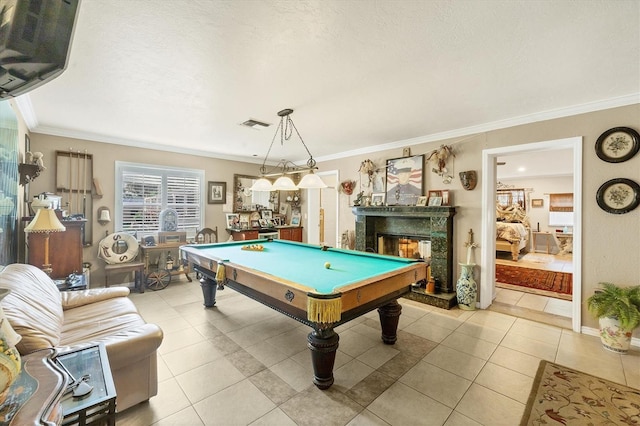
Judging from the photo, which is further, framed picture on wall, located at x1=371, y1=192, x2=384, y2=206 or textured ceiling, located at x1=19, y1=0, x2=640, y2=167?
framed picture on wall, located at x1=371, y1=192, x2=384, y2=206

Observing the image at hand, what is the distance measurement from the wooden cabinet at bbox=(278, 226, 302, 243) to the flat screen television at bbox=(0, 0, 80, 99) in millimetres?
5853

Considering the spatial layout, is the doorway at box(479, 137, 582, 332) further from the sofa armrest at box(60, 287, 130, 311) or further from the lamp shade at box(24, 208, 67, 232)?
the lamp shade at box(24, 208, 67, 232)

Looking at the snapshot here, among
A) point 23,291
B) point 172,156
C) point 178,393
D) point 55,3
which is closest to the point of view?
point 55,3

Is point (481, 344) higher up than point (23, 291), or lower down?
lower down

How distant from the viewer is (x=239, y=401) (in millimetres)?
1974

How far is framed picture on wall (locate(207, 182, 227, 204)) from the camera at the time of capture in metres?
5.88

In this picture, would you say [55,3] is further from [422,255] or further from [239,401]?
[422,255]

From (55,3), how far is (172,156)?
5.10 meters

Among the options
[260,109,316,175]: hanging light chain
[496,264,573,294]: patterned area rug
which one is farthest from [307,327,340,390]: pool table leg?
[496,264,573,294]: patterned area rug

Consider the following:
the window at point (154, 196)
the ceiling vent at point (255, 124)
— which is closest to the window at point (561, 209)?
the ceiling vent at point (255, 124)

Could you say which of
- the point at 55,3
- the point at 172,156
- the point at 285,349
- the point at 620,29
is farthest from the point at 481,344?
the point at 172,156

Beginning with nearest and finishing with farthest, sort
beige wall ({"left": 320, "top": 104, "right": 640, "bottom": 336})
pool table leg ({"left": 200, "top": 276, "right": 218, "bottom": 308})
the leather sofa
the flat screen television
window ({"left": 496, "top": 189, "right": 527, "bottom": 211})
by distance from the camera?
the flat screen television → the leather sofa → beige wall ({"left": 320, "top": 104, "right": 640, "bottom": 336}) → pool table leg ({"left": 200, "top": 276, "right": 218, "bottom": 308}) → window ({"left": 496, "top": 189, "right": 527, "bottom": 211})

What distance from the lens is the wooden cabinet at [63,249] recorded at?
316cm

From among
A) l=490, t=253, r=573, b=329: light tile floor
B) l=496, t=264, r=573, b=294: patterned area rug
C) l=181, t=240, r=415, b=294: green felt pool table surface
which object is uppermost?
l=181, t=240, r=415, b=294: green felt pool table surface
